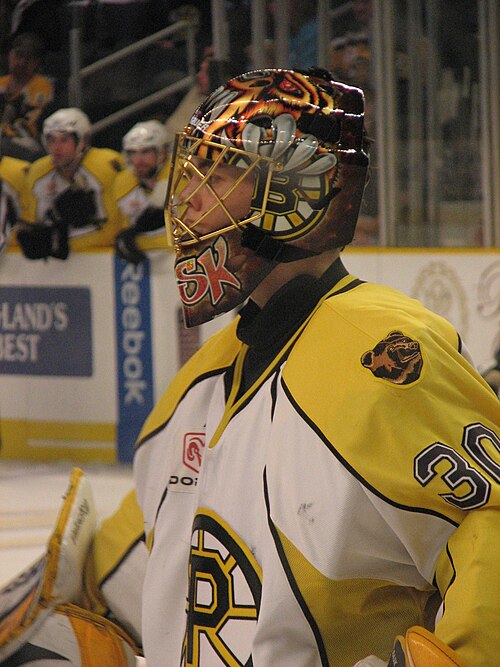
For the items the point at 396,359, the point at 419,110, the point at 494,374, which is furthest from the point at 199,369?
the point at 419,110

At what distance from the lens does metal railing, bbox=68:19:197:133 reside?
5125 mm

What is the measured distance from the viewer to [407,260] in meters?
4.69

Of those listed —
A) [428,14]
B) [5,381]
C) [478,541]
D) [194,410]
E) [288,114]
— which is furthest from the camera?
[5,381]

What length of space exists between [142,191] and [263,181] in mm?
3883

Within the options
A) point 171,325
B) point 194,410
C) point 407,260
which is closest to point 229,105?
point 194,410

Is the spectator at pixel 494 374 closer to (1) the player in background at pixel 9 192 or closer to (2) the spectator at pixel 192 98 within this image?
(2) the spectator at pixel 192 98

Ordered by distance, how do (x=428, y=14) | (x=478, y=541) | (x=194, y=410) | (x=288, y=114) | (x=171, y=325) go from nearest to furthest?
(x=478, y=541)
(x=288, y=114)
(x=194, y=410)
(x=428, y=14)
(x=171, y=325)

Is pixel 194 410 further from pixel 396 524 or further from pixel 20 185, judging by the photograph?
pixel 20 185

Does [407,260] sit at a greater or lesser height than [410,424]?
greater

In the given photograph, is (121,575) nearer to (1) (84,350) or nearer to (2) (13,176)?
(1) (84,350)

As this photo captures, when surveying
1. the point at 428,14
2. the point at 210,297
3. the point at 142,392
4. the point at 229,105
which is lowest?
the point at 142,392

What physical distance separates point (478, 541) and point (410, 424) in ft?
0.45

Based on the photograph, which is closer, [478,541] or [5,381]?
[478,541]

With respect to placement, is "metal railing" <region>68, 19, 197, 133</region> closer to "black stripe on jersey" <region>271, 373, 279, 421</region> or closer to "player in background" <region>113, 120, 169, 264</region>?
"player in background" <region>113, 120, 169, 264</region>
